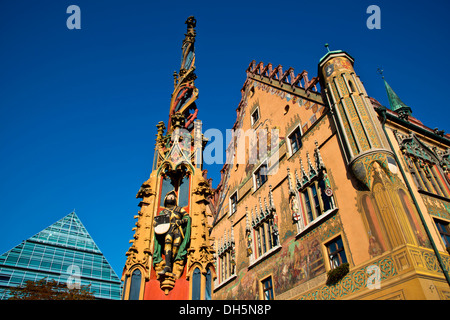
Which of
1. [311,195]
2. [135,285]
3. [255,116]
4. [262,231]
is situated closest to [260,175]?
[262,231]

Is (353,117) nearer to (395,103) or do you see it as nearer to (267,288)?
(267,288)

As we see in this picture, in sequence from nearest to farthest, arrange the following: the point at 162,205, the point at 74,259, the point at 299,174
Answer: the point at 162,205
the point at 299,174
the point at 74,259

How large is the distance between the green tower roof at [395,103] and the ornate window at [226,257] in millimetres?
14612

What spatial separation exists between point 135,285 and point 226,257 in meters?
14.8

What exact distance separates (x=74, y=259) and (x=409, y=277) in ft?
184

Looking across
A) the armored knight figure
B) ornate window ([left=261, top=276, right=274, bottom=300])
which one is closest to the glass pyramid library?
ornate window ([left=261, top=276, right=274, bottom=300])

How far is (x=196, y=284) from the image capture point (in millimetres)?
4848

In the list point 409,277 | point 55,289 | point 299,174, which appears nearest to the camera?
point 409,277

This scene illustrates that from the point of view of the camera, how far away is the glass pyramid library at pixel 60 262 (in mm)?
46125

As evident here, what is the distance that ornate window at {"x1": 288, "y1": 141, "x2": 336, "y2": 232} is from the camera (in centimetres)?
1236

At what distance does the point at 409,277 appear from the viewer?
841 cm

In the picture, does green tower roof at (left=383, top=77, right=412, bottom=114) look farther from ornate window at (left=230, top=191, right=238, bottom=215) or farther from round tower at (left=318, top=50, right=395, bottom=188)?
ornate window at (left=230, top=191, right=238, bottom=215)
